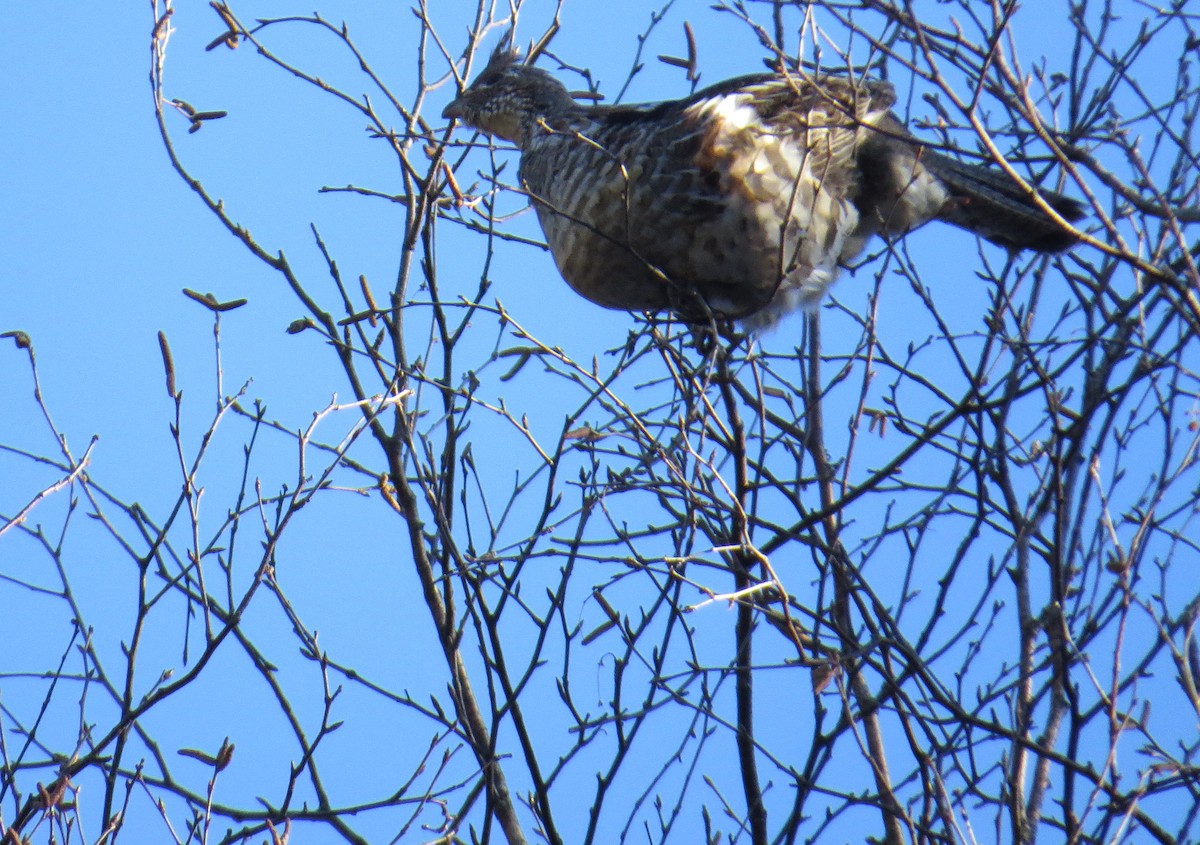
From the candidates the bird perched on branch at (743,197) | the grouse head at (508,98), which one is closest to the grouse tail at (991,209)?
the bird perched on branch at (743,197)

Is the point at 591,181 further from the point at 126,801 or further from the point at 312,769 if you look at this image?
the point at 126,801

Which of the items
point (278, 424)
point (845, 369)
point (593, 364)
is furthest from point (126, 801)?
point (845, 369)

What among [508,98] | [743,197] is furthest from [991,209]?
[508,98]

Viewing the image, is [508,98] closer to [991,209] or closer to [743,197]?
[743,197]

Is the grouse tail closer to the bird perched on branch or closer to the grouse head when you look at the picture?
the bird perched on branch

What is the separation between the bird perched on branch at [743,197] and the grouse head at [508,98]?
1.30 feet

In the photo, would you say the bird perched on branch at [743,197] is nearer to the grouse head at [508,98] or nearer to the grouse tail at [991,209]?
the grouse tail at [991,209]

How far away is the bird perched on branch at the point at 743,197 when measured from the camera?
4.50m

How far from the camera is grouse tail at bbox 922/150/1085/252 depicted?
15.6 ft

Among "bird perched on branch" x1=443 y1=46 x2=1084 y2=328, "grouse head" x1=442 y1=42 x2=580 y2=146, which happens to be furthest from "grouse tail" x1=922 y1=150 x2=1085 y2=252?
"grouse head" x1=442 y1=42 x2=580 y2=146

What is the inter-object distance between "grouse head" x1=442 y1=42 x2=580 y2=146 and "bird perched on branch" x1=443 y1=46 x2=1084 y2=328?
395 millimetres

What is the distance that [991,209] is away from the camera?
4.88 meters

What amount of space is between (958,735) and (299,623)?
1.93 meters

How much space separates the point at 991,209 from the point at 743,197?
3.35 feet
